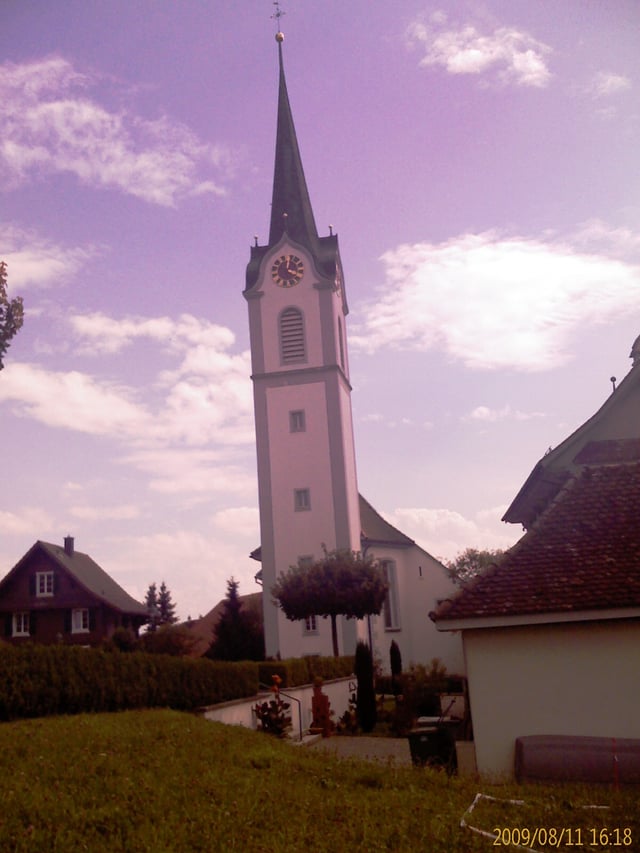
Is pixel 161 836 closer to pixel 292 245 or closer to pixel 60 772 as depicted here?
pixel 60 772

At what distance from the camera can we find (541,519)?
14.3m

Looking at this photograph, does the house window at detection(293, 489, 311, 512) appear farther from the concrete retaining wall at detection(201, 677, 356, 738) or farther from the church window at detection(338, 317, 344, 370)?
the concrete retaining wall at detection(201, 677, 356, 738)

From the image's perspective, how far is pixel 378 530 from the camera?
46.0 meters

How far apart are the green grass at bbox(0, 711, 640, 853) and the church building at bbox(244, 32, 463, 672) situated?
2690cm

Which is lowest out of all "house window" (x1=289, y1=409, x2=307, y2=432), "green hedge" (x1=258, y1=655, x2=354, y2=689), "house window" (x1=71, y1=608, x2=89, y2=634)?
"green hedge" (x1=258, y1=655, x2=354, y2=689)

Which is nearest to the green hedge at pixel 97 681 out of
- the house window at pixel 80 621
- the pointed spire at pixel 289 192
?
the pointed spire at pixel 289 192

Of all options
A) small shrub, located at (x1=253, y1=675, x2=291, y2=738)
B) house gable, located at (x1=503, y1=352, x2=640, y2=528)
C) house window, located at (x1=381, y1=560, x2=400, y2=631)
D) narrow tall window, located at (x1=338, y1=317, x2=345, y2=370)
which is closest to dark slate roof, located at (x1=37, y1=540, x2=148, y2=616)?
house window, located at (x1=381, y1=560, x2=400, y2=631)

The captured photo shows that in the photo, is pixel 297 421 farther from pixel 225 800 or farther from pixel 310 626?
pixel 225 800

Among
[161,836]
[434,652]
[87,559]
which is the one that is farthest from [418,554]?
[161,836]

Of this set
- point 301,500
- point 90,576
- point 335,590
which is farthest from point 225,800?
point 90,576

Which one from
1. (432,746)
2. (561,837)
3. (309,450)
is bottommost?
(561,837)

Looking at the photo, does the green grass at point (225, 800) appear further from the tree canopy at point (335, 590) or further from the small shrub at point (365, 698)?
the tree canopy at point (335, 590)

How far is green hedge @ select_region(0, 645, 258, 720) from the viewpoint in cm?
1371

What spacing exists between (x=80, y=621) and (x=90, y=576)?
3920 mm
